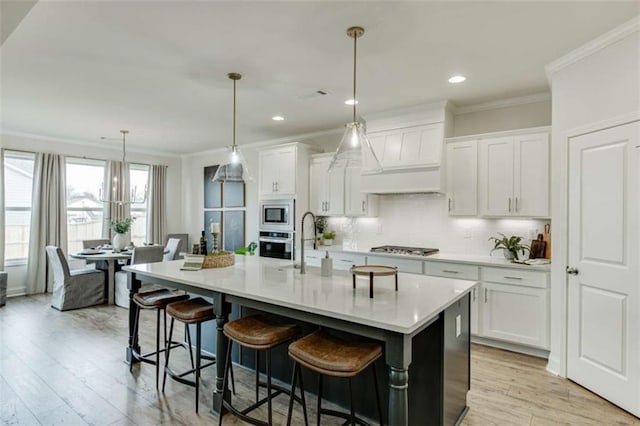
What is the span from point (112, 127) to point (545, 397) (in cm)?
615

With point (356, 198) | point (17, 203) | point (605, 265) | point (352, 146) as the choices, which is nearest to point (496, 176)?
point (605, 265)

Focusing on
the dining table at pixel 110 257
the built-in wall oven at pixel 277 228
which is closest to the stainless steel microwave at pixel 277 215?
the built-in wall oven at pixel 277 228

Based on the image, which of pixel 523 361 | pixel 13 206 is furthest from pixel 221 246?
pixel 523 361

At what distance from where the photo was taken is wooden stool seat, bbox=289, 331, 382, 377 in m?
1.77

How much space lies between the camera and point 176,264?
11.0ft

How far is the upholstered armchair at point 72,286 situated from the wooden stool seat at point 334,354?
4538 millimetres

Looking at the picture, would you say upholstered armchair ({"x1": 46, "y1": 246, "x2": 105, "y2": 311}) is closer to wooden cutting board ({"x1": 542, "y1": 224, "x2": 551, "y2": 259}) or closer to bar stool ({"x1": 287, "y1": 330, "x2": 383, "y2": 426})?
bar stool ({"x1": 287, "y1": 330, "x2": 383, "y2": 426})

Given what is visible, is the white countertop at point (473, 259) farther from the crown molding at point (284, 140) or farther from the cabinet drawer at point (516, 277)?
the crown molding at point (284, 140)

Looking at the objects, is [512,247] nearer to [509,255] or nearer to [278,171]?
[509,255]

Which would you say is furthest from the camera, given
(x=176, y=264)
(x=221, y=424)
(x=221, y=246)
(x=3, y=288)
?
(x=221, y=246)

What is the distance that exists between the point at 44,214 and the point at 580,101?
7.40 meters

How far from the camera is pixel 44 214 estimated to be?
6.04 metres

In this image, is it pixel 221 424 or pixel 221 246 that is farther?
pixel 221 246

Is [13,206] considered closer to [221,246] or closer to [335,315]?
[221,246]
